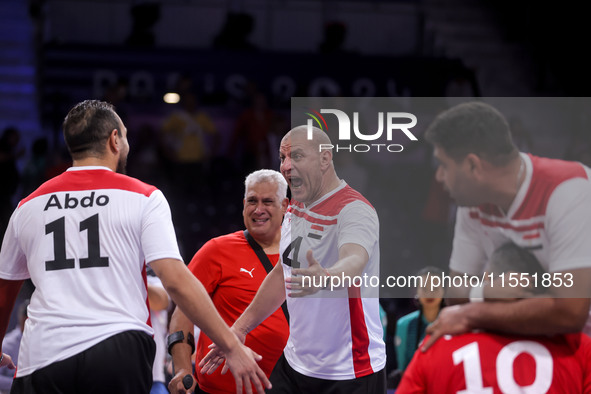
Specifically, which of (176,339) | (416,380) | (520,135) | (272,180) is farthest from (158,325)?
(520,135)

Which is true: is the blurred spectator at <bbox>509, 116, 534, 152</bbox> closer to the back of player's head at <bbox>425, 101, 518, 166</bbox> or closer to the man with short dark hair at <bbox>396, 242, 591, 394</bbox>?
the back of player's head at <bbox>425, 101, 518, 166</bbox>

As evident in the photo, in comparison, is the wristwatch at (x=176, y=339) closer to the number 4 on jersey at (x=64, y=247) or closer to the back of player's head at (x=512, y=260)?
the number 4 on jersey at (x=64, y=247)

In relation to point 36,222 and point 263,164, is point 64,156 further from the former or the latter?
point 36,222

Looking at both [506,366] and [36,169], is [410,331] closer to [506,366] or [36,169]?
[506,366]

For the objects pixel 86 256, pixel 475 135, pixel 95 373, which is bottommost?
pixel 95 373

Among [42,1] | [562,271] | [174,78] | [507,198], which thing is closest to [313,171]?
[507,198]

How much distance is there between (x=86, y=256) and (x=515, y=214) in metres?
1.64

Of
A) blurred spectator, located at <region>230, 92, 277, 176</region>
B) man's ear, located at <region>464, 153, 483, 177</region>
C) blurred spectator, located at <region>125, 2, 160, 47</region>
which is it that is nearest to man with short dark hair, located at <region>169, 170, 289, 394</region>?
man's ear, located at <region>464, 153, 483, 177</region>

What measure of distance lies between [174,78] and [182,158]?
184cm

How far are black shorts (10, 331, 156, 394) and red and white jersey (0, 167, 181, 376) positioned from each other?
0.11 feet

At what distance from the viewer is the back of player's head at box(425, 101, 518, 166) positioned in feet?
7.41

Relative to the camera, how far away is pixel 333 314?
329 centimetres

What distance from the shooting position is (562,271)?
222 cm

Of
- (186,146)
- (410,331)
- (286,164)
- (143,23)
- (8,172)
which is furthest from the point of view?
(143,23)
